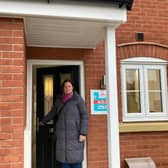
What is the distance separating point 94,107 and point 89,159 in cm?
86

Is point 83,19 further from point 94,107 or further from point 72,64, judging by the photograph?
point 94,107

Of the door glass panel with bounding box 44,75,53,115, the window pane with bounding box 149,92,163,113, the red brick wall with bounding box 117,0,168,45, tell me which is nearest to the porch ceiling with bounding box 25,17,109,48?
the door glass panel with bounding box 44,75,53,115

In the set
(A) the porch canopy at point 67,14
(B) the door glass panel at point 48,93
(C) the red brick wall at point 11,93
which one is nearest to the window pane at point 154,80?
(A) the porch canopy at point 67,14

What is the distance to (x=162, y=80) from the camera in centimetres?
490

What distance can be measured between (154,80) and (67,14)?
8.30 feet

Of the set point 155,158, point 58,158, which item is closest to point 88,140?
point 58,158

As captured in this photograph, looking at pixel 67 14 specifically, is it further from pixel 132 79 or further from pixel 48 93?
pixel 132 79

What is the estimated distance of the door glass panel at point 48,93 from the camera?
4.63 m

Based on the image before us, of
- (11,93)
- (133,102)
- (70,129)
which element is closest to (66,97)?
(70,129)

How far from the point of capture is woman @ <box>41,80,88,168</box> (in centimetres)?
360

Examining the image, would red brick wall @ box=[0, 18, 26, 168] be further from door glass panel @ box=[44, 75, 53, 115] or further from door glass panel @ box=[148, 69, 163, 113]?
door glass panel @ box=[148, 69, 163, 113]

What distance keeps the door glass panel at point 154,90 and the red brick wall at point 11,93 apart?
268 centimetres

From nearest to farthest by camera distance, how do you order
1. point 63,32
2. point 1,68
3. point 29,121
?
1. point 1,68
2. point 63,32
3. point 29,121

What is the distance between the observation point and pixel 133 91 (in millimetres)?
4770
